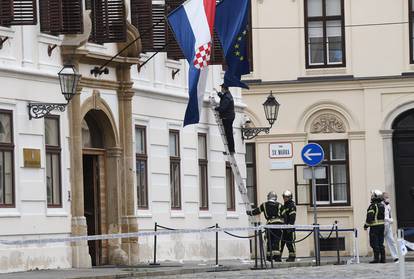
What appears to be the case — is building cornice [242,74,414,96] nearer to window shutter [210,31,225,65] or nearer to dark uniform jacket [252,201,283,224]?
window shutter [210,31,225,65]

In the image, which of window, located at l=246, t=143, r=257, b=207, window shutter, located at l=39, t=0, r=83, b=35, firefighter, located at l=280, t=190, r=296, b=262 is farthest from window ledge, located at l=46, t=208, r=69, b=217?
window, located at l=246, t=143, r=257, b=207

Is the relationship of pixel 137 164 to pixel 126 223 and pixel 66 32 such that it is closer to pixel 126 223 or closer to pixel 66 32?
pixel 126 223

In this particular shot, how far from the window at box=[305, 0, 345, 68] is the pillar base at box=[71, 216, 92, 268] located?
18843 millimetres

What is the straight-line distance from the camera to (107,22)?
3294 centimetres

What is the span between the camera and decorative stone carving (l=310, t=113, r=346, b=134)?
49.4 meters

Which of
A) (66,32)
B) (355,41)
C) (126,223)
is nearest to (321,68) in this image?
(355,41)

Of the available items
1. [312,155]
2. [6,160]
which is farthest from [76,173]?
[312,155]

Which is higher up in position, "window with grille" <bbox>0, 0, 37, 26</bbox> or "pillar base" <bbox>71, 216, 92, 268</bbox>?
"window with grille" <bbox>0, 0, 37, 26</bbox>

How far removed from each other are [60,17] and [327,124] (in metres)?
20.3

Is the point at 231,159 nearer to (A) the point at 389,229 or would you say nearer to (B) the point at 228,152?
(B) the point at 228,152

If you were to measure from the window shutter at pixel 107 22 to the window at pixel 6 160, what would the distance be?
3374 millimetres

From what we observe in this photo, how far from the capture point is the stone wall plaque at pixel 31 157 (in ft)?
99.6

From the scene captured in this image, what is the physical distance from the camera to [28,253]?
1183 inches

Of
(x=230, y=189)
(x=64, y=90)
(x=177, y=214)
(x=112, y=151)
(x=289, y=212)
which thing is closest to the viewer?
(x=64, y=90)
